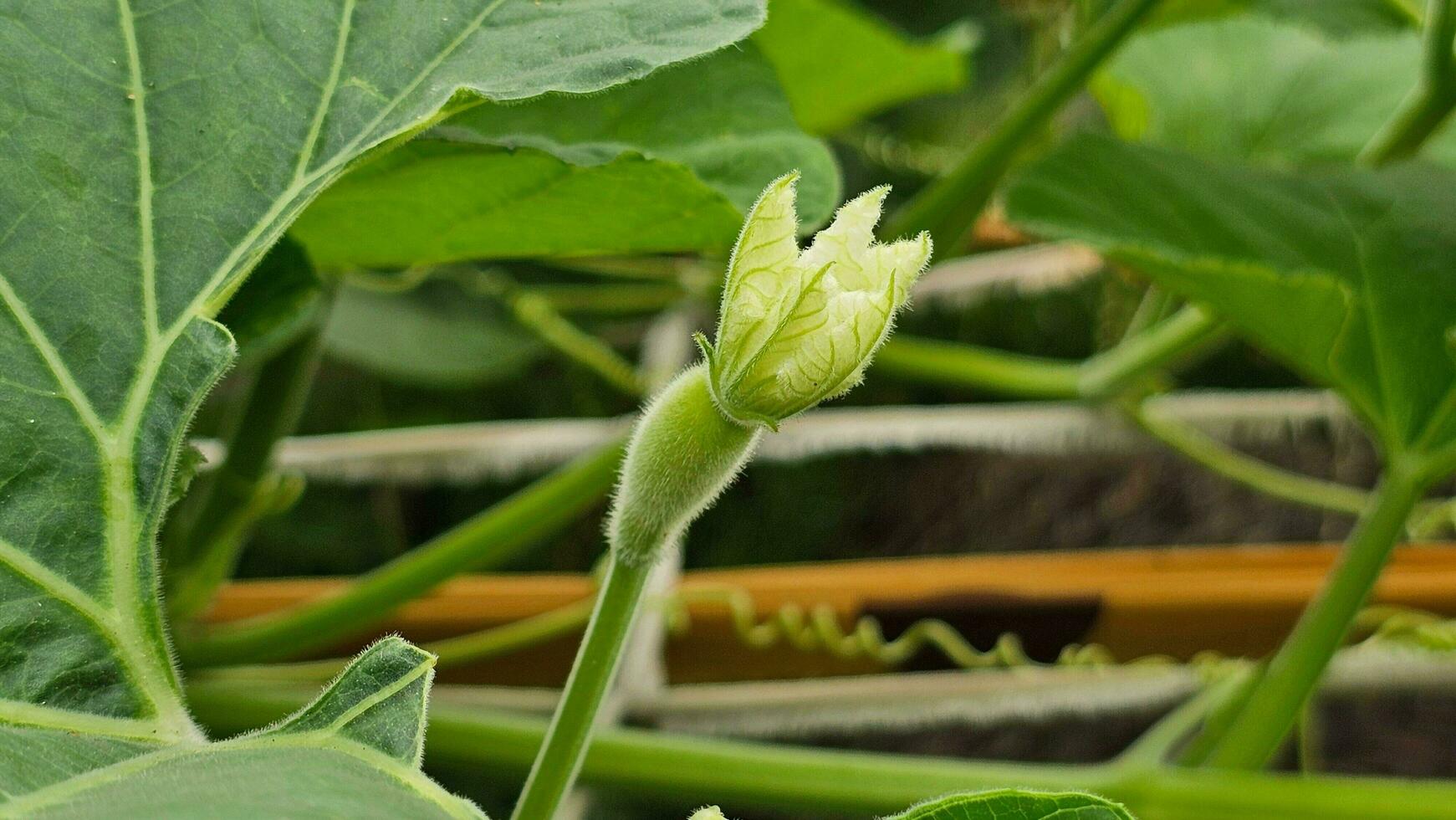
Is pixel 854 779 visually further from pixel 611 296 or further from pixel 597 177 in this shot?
pixel 611 296

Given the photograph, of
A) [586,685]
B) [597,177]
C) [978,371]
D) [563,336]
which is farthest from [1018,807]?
[563,336]

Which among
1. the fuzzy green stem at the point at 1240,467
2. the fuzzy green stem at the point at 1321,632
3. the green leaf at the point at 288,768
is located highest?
the fuzzy green stem at the point at 1240,467

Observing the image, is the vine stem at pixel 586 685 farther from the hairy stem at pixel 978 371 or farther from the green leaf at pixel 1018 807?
the hairy stem at pixel 978 371

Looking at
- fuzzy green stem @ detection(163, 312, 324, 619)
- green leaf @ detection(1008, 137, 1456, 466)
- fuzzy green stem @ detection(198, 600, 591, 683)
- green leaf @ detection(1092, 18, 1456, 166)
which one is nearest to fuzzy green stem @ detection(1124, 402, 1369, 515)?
green leaf @ detection(1092, 18, 1456, 166)

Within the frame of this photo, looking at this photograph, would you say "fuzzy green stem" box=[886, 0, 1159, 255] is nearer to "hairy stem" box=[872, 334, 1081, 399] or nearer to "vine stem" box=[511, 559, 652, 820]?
"hairy stem" box=[872, 334, 1081, 399]

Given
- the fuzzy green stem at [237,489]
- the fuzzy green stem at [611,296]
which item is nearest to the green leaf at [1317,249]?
the fuzzy green stem at [237,489]
